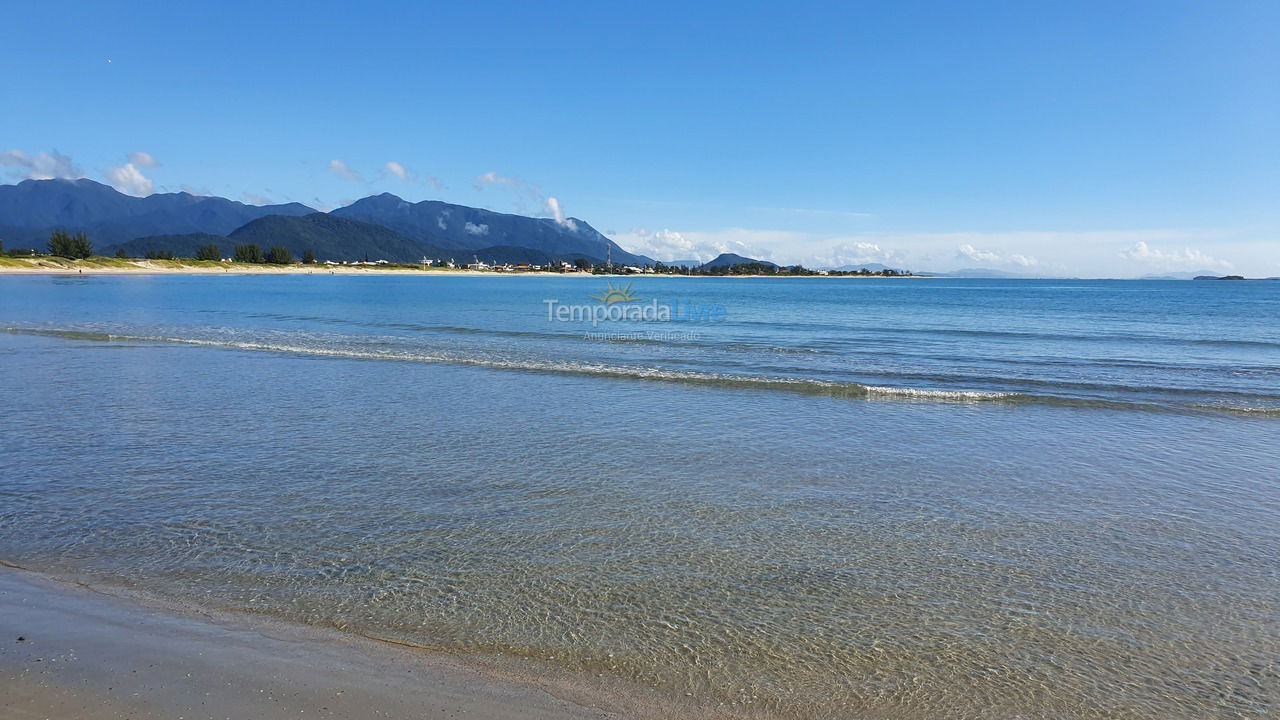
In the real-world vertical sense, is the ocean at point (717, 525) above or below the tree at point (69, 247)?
below

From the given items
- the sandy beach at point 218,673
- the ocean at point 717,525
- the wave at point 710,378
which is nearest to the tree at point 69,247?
the wave at point 710,378

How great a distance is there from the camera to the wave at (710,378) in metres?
17.3

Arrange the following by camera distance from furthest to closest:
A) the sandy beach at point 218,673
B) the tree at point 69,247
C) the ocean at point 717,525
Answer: the tree at point 69,247 → the ocean at point 717,525 → the sandy beach at point 218,673

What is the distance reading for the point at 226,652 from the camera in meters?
5.13

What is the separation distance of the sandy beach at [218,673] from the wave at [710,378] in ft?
48.4

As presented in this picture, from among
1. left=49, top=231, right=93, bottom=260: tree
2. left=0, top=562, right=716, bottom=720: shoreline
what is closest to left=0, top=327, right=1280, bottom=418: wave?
left=0, top=562, right=716, bottom=720: shoreline

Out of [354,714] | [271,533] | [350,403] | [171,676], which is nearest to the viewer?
[354,714]

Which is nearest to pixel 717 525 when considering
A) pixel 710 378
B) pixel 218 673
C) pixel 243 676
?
pixel 243 676

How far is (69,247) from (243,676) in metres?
180

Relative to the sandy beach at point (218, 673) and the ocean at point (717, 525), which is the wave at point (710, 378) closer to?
the ocean at point (717, 525)

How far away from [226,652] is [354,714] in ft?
4.62

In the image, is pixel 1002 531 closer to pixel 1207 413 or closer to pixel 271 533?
pixel 271 533

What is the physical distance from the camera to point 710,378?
813 inches

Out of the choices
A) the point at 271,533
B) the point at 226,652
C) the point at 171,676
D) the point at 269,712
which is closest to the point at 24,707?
the point at 171,676
